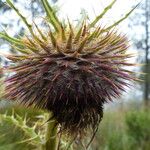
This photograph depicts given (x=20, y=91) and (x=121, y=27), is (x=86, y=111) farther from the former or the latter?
(x=121, y=27)

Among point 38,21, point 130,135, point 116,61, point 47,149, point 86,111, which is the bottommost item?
point 130,135

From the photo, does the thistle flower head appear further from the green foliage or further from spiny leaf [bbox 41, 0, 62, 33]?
the green foliage

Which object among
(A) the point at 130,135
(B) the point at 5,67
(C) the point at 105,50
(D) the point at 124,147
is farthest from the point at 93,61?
(A) the point at 130,135

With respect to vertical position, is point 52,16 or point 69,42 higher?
point 52,16

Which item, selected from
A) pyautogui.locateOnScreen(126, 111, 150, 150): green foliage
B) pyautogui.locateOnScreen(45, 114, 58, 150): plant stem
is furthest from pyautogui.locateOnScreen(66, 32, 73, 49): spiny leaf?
pyautogui.locateOnScreen(126, 111, 150, 150): green foliage

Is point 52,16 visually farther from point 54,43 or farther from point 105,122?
point 105,122

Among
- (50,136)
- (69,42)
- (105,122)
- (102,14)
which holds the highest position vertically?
(102,14)

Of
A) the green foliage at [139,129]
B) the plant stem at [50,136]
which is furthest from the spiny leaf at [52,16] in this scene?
the green foliage at [139,129]

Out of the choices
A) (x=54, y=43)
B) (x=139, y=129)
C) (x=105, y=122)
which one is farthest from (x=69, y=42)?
(x=105, y=122)
